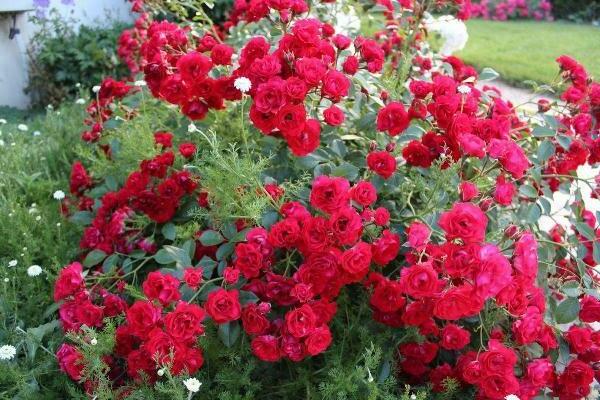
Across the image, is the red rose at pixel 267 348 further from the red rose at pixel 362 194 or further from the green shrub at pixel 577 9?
the green shrub at pixel 577 9

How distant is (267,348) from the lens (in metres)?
1.60

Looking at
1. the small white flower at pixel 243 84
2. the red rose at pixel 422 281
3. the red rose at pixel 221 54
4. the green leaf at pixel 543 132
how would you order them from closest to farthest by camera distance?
the red rose at pixel 422 281 < the small white flower at pixel 243 84 < the red rose at pixel 221 54 < the green leaf at pixel 543 132

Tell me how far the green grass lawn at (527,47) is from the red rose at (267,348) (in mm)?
3456

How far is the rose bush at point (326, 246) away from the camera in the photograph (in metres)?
1.54

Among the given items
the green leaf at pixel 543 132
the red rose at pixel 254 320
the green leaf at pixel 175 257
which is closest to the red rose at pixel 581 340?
the green leaf at pixel 543 132

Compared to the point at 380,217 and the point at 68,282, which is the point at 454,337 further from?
the point at 68,282

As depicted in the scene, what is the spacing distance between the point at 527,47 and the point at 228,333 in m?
6.24

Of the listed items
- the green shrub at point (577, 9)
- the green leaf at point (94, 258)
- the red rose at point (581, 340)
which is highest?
the red rose at point (581, 340)

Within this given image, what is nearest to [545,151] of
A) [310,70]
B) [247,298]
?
[310,70]

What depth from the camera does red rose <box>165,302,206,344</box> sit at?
150 cm

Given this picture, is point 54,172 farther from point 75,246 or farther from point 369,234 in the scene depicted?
point 369,234

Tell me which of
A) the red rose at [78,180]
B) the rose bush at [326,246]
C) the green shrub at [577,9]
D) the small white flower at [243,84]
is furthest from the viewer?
the green shrub at [577,9]

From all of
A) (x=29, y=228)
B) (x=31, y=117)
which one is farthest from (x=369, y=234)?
(x=31, y=117)

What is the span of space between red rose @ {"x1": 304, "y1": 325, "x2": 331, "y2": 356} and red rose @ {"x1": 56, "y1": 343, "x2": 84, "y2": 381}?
57cm
